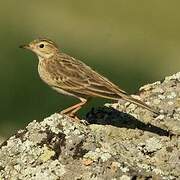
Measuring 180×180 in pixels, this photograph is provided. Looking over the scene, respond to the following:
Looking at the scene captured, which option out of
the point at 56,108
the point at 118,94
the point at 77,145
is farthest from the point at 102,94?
the point at 56,108

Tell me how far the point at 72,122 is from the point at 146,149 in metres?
0.90

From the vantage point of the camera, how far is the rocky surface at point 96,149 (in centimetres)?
901

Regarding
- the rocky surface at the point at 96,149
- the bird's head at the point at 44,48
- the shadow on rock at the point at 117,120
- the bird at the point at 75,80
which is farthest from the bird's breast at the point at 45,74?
the rocky surface at the point at 96,149

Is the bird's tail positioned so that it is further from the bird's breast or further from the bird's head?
the bird's head

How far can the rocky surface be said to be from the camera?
9008 millimetres

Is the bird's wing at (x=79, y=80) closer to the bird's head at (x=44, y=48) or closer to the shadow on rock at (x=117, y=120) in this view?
the shadow on rock at (x=117, y=120)

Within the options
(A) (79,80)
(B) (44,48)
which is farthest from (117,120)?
(B) (44,48)

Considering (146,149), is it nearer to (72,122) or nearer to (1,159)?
(72,122)

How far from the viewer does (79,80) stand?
38.0 ft

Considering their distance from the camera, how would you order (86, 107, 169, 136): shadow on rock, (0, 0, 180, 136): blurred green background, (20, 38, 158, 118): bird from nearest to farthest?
(86, 107, 169, 136): shadow on rock < (20, 38, 158, 118): bird < (0, 0, 180, 136): blurred green background

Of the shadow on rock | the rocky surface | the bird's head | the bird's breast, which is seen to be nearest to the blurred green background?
the bird's head

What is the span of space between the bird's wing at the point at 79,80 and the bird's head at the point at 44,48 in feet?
1.20

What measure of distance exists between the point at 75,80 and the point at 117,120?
110 centimetres

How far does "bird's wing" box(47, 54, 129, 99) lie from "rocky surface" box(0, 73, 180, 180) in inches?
19.8
